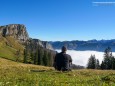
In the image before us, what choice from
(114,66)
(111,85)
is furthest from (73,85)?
(114,66)

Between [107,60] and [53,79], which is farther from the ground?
[107,60]

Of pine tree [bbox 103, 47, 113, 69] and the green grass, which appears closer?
the green grass

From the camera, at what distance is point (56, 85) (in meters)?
15.0

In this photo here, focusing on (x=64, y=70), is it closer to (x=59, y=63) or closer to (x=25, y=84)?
(x=59, y=63)

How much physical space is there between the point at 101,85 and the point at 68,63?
12.8 metres

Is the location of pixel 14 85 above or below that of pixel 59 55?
below

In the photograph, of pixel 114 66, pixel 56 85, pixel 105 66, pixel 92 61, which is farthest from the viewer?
pixel 92 61

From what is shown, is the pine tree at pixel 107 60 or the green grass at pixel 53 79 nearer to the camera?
the green grass at pixel 53 79

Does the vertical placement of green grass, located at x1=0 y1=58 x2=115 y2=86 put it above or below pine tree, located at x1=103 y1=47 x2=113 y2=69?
below

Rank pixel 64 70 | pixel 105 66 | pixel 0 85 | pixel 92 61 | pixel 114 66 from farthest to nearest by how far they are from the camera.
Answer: pixel 92 61
pixel 105 66
pixel 114 66
pixel 64 70
pixel 0 85

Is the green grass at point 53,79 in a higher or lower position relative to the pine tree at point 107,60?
lower

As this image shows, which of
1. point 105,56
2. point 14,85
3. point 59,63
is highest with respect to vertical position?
point 105,56

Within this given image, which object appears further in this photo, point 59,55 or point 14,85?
point 59,55

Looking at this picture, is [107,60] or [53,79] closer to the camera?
[53,79]
